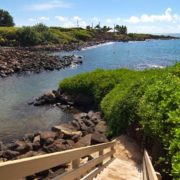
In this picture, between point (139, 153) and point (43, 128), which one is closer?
point (139, 153)

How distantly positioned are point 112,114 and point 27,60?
42084mm

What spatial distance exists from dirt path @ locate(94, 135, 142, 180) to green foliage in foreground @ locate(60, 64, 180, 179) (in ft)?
3.02

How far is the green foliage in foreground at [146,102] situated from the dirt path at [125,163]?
36.3 inches

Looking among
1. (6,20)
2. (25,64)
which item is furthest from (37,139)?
(6,20)

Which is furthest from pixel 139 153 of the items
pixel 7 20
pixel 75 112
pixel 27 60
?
pixel 7 20

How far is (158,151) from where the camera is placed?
1052cm

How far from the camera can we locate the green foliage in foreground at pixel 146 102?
7.95 metres

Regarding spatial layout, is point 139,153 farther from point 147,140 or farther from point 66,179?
point 66,179

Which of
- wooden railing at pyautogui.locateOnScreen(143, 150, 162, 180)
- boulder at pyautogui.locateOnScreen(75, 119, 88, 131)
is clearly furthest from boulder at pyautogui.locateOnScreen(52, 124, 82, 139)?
wooden railing at pyautogui.locateOnScreen(143, 150, 162, 180)

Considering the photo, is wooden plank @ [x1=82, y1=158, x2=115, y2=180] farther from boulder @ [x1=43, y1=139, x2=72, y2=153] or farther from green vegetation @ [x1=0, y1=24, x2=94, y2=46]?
green vegetation @ [x1=0, y1=24, x2=94, y2=46]

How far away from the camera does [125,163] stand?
1177cm

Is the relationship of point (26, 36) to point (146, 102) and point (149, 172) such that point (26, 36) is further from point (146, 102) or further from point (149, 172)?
point (149, 172)

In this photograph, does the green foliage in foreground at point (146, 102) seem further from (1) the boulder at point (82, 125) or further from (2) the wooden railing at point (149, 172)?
(1) the boulder at point (82, 125)

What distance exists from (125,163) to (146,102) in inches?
84.0
